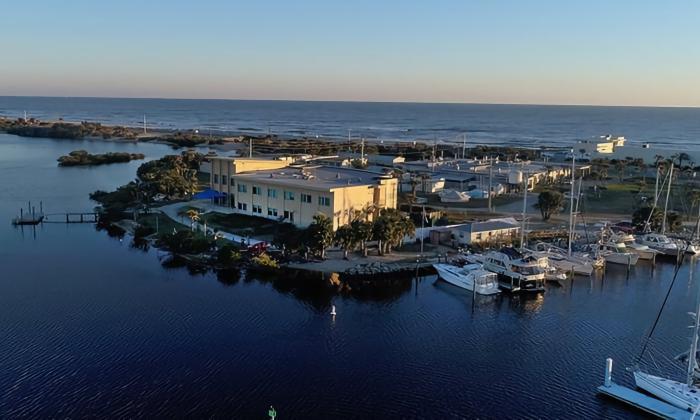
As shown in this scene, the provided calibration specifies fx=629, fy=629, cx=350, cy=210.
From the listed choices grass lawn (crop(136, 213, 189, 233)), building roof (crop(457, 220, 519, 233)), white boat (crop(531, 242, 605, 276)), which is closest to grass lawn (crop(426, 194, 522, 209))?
building roof (crop(457, 220, 519, 233))

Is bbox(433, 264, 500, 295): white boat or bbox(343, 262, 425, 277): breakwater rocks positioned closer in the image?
bbox(433, 264, 500, 295): white boat

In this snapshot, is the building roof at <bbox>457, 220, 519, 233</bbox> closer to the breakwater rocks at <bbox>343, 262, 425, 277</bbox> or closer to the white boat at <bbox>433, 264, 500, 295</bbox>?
the white boat at <bbox>433, 264, 500, 295</bbox>

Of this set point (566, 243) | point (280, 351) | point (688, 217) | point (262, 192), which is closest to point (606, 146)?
point (688, 217)

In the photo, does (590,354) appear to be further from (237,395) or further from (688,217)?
(688,217)

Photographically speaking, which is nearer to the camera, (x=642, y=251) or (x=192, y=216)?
(x=642, y=251)

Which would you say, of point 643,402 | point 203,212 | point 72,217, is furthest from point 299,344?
point 72,217

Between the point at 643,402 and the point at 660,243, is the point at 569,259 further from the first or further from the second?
the point at 643,402
